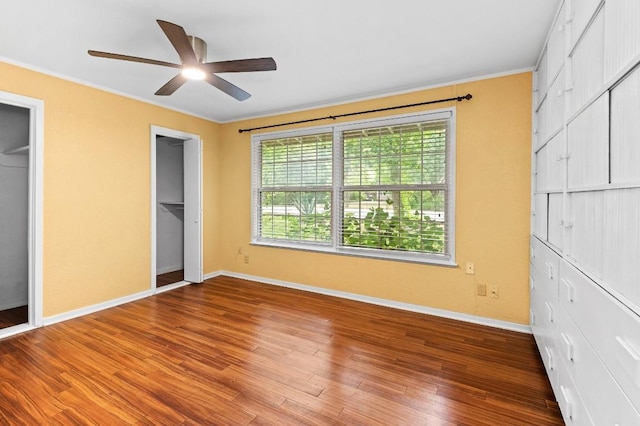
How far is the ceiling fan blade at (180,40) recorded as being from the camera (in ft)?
5.79

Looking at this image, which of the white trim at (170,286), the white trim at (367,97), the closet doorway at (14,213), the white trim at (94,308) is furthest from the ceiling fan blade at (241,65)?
the white trim at (170,286)

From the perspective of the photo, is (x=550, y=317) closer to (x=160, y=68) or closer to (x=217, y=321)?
(x=217, y=321)

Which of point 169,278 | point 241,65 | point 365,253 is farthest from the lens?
point 169,278

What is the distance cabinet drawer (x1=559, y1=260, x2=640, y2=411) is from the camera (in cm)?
90

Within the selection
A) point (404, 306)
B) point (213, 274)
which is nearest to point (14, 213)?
point (213, 274)

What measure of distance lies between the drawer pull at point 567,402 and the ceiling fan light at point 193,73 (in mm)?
3007

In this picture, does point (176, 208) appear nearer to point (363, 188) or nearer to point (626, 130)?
point (363, 188)

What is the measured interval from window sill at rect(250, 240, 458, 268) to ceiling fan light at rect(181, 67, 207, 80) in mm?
2417

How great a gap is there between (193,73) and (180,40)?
46 cm

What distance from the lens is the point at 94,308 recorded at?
337 centimetres

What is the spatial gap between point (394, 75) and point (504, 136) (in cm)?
120

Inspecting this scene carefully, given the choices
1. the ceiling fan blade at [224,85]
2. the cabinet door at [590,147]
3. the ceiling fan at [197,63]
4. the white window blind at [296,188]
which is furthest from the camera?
the white window blind at [296,188]

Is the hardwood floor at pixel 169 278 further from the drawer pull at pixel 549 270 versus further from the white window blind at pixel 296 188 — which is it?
the drawer pull at pixel 549 270

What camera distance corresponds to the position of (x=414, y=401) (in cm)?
188
